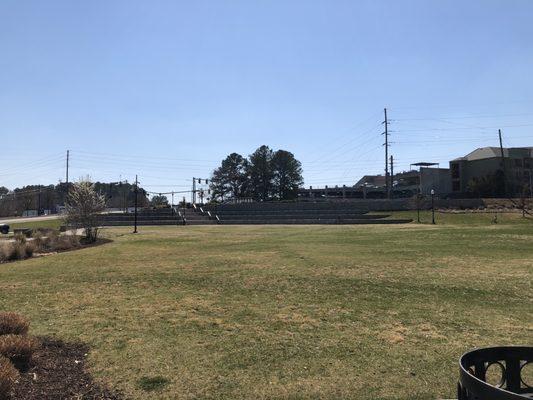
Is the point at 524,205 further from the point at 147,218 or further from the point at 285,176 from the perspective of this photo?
the point at 285,176

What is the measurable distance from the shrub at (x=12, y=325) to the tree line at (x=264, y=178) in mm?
108577

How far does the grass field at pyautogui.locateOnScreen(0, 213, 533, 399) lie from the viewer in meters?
4.79

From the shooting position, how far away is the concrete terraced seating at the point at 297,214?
51375 millimetres

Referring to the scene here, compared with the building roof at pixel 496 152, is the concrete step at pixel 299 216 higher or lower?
lower

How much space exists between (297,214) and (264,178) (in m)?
56.2

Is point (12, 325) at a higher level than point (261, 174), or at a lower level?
lower

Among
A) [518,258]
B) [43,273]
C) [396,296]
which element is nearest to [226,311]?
[396,296]

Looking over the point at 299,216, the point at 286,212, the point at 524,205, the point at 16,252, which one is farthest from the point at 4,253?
the point at 524,205

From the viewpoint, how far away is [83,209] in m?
27.9

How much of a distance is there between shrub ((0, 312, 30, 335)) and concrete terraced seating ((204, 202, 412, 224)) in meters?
44.1

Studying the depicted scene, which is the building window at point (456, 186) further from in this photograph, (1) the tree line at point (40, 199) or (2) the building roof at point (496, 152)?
(1) the tree line at point (40, 199)

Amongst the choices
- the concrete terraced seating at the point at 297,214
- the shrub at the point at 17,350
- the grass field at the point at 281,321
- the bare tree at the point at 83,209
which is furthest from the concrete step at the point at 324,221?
the shrub at the point at 17,350

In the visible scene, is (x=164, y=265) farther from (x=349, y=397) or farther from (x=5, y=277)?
(x=349, y=397)

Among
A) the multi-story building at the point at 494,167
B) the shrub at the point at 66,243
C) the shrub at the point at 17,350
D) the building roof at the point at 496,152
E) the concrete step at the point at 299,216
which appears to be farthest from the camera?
the building roof at the point at 496,152
